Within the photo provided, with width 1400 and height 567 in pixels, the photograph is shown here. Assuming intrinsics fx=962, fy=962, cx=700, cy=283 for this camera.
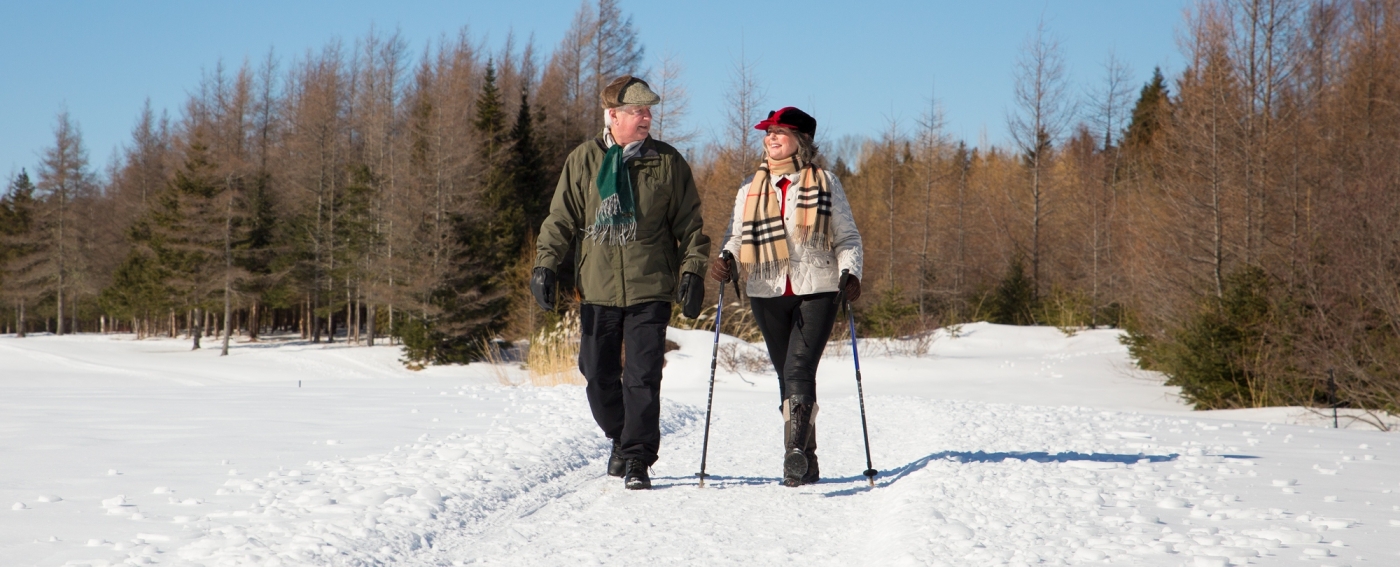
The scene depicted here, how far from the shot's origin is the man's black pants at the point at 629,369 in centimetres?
463

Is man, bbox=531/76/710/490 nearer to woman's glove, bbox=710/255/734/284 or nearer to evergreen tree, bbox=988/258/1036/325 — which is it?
woman's glove, bbox=710/255/734/284

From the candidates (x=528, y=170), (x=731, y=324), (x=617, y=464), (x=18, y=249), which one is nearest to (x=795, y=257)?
(x=617, y=464)

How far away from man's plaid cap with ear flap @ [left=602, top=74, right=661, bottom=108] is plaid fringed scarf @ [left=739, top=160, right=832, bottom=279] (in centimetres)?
72

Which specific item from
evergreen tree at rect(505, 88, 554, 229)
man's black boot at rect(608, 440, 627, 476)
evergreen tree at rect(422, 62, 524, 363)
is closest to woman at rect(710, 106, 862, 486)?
man's black boot at rect(608, 440, 627, 476)

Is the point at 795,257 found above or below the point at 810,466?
above

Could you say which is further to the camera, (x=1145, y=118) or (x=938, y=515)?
(x=1145, y=118)

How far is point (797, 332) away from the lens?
4801 millimetres

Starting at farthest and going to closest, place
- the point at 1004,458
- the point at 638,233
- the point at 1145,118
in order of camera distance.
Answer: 1. the point at 1145,118
2. the point at 1004,458
3. the point at 638,233

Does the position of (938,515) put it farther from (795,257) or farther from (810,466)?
(795,257)

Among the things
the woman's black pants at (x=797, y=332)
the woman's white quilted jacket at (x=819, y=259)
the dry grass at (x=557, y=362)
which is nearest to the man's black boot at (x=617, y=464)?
the woman's black pants at (x=797, y=332)

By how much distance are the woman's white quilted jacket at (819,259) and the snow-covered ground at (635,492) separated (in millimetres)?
986

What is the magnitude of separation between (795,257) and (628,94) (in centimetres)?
116

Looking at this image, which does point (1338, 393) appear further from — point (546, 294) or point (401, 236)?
point (401, 236)

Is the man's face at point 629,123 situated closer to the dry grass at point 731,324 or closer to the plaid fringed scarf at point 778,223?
the plaid fringed scarf at point 778,223
